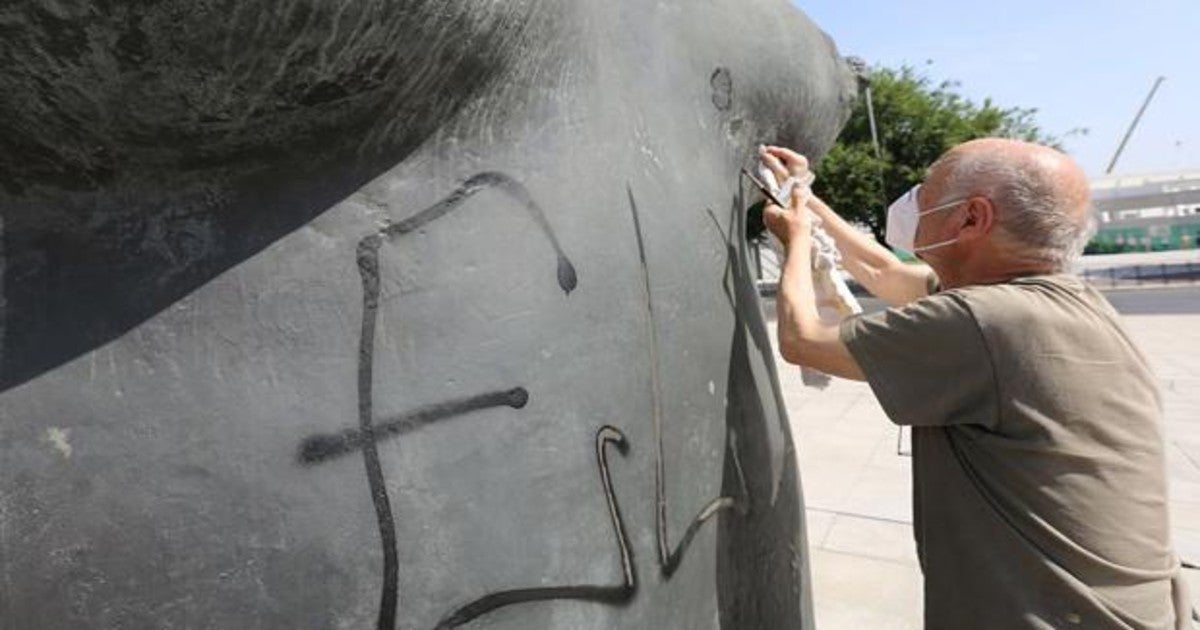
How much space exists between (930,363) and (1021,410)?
174mm

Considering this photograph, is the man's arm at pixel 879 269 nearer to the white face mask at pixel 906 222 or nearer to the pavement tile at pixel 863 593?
the white face mask at pixel 906 222

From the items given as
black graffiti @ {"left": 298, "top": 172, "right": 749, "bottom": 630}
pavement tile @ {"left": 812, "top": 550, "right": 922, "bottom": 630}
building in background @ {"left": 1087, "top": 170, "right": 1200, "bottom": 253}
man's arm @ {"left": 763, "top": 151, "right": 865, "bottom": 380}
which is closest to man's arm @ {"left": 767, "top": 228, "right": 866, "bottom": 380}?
man's arm @ {"left": 763, "top": 151, "right": 865, "bottom": 380}

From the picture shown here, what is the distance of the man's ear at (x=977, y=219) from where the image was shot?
1693 mm

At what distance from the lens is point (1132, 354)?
1669mm

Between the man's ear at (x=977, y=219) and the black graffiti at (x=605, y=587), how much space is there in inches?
34.3

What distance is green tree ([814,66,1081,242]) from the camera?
21.8 m

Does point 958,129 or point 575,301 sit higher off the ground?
point 958,129

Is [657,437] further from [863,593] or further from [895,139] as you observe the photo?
[895,139]

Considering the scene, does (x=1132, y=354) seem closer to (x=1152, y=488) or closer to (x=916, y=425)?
(x=1152, y=488)

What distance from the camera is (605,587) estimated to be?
129 cm

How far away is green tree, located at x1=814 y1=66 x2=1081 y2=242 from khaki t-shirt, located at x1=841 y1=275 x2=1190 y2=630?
2054 centimetres

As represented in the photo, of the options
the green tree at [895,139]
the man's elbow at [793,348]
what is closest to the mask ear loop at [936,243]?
the man's elbow at [793,348]

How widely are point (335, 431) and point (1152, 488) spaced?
1.49 meters

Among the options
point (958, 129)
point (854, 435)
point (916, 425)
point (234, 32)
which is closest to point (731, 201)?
point (916, 425)
